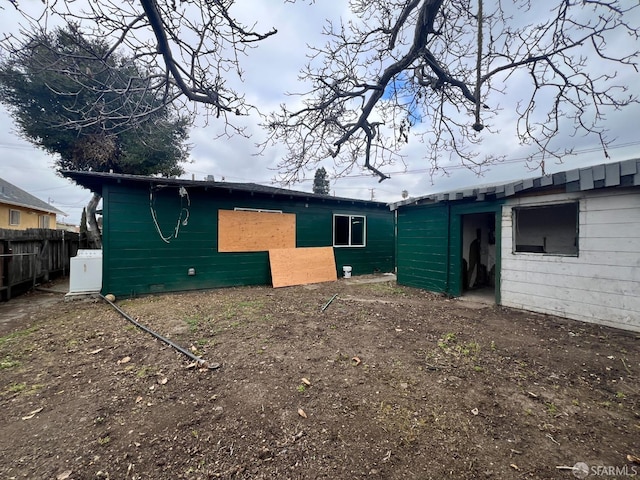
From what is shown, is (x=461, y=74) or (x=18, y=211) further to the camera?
(x=18, y=211)

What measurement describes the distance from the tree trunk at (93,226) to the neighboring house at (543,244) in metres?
12.0

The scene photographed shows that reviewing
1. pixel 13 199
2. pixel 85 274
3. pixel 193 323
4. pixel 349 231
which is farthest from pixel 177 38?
pixel 13 199

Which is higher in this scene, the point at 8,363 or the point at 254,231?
the point at 254,231

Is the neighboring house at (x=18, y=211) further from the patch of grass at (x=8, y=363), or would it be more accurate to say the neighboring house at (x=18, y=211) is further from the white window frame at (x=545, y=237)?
the white window frame at (x=545, y=237)

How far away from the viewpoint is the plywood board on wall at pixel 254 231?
267 inches

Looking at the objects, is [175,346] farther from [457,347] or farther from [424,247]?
[424,247]

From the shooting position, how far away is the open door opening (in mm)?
6590

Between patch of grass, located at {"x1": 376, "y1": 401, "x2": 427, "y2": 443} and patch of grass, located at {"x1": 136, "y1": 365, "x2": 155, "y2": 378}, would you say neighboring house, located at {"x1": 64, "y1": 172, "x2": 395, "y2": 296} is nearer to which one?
patch of grass, located at {"x1": 136, "y1": 365, "x2": 155, "y2": 378}

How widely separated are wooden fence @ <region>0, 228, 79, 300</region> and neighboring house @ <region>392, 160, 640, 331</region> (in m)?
9.15

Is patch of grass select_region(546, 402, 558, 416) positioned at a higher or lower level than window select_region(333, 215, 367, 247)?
lower

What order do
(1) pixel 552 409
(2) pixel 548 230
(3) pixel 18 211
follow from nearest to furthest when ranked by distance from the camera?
(1) pixel 552 409, (2) pixel 548 230, (3) pixel 18 211

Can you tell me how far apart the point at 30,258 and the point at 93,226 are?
554 cm

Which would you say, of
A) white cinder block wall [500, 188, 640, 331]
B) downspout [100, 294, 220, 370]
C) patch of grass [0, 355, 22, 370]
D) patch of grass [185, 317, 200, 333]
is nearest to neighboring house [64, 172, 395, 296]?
downspout [100, 294, 220, 370]

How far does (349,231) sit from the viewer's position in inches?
356
